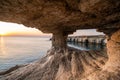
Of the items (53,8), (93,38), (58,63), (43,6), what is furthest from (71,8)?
(93,38)

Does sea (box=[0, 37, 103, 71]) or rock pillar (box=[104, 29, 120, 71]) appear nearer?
rock pillar (box=[104, 29, 120, 71])

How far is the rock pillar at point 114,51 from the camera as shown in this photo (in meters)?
8.27

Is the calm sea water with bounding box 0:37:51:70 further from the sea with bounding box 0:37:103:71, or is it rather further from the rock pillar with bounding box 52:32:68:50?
the rock pillar with bounding box 52:32:68:50

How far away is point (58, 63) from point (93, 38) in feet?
133

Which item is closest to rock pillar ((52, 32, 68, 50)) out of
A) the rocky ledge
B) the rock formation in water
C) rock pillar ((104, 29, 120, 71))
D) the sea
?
the rocky ledge

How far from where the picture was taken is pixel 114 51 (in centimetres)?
875

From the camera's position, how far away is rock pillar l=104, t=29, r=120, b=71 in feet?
27.1

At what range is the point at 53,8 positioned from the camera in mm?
7406

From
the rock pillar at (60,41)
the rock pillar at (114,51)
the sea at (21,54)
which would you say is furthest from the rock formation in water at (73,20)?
the sea at (21,54)

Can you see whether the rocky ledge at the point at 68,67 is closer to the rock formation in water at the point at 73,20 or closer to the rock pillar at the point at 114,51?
the rock formation in water at the point at 73,20

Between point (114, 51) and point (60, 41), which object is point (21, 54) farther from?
point (114, 51)

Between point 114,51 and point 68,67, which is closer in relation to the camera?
point 114,51

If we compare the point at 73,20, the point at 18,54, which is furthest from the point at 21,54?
the point at 73,20

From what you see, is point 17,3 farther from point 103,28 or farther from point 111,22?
point 103,28
